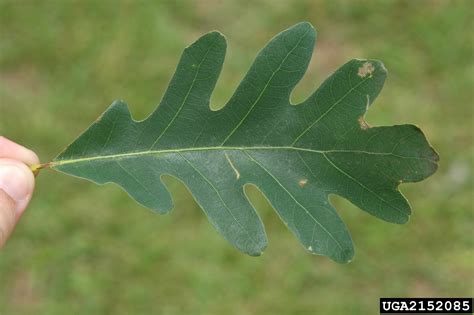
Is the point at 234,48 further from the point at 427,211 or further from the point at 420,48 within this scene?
the point at 427,211

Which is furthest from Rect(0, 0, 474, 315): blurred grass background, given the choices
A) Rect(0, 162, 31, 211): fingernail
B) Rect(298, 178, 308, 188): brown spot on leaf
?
Rect(298, 178, 308, 188): brown spot on leaf

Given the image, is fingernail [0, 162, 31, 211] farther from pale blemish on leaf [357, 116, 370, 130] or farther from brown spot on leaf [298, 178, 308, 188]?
pale blemish on leaf [357, 116, 370, 130]

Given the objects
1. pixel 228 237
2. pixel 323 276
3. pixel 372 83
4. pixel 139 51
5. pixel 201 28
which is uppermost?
pixel 201 28

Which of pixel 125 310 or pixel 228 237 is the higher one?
pixel 125 310

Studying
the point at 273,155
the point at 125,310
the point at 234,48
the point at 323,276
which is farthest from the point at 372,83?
the point at 234,48

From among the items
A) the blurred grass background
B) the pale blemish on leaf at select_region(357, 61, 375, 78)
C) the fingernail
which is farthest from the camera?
the blurred grass background

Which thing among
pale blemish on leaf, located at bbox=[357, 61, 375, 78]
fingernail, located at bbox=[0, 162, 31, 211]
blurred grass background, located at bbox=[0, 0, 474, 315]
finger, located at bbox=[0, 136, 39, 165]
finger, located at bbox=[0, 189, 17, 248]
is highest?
blurred grass background, located at bbox=[0, 0, 474, 315]

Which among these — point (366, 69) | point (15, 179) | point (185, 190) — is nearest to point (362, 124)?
point (366, 69)

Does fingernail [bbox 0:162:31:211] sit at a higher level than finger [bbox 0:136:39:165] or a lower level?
lower

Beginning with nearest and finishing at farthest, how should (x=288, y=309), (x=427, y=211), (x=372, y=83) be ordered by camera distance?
(x=372, y=83) < (x=288, y=309) < (x=427, y=211)
